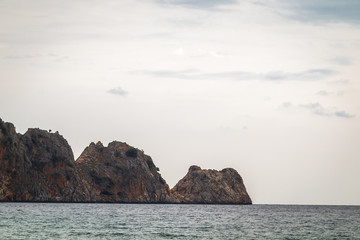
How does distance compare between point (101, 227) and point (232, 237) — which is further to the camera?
point (101, 227)

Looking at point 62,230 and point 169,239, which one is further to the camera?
point 62,230

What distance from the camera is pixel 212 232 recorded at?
87.6 m

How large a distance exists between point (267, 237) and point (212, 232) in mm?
10177

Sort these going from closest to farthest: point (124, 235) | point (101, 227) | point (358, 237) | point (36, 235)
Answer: point (36, 235) → point (124, 235) → point (358, 237) → point (101, 227)

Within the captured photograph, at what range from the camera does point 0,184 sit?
19212cm

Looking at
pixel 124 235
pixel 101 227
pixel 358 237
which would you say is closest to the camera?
pixel 124 235

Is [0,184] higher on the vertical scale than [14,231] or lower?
higher

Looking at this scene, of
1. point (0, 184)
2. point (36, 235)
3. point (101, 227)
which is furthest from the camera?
point (0, 184)

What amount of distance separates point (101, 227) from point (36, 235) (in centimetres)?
2023

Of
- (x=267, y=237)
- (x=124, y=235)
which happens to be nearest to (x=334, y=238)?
(x=267, y=237)

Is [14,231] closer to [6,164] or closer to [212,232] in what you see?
[212,232]

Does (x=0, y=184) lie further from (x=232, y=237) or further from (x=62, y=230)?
(x=232, y=237)

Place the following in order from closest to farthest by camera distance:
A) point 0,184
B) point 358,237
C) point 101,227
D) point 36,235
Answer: point 36,235
point 358,237
point 101,227
point 0,184

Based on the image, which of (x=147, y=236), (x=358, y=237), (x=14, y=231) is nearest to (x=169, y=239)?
(x=147, y=236)
